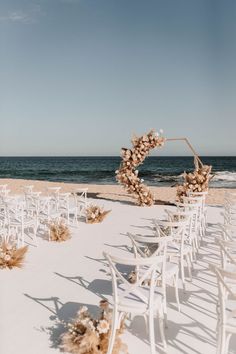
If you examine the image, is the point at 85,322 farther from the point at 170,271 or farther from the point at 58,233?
the point at 58,233

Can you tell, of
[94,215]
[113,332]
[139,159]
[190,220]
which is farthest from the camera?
[139,159]

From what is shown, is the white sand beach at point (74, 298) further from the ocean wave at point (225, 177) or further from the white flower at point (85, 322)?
the ocean wave at point (225, 177)

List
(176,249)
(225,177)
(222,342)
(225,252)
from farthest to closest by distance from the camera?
(225,177) < (176,249) < (225,252) < (222,342)

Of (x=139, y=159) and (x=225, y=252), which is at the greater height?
(x=139, y=159)

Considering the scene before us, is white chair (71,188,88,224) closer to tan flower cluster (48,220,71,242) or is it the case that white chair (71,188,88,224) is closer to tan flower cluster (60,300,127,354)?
tan flower cluster (48,220,71,242)

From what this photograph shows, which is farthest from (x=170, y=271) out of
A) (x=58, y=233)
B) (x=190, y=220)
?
(x=58, y=233)

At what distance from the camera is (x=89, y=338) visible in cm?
357

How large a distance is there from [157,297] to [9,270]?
327 cm

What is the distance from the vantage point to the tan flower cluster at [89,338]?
11.7 ft

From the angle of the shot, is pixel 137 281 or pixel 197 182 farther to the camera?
pixel 197 182

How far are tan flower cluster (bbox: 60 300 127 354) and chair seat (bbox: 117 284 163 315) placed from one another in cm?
23

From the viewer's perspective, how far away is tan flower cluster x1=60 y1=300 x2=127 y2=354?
11.7 ft

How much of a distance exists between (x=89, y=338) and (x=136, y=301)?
553 mm

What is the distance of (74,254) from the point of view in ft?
24.4
